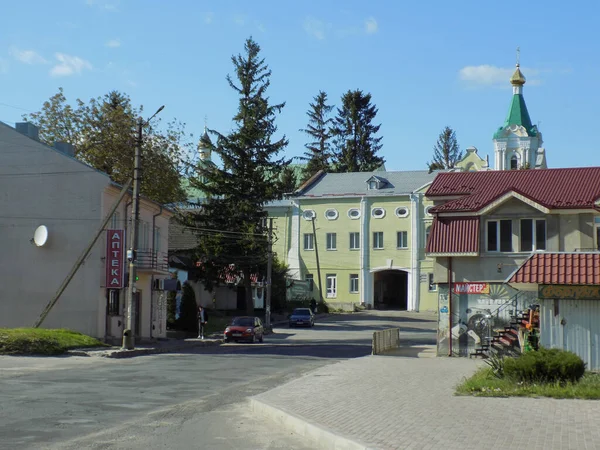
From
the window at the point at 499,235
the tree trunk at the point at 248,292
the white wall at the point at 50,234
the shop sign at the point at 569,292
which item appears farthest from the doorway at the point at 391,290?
the shop sign at the point at 569,292

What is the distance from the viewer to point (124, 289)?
38.3m

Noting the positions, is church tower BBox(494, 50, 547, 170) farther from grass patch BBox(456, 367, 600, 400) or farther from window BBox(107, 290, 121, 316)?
grass patch BBox(456, 367, 600, 400)

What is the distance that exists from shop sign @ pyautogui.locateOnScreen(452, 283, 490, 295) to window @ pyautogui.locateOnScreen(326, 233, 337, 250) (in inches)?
1783

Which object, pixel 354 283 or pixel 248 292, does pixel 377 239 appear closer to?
pixel 354 283

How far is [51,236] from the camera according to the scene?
36688 millimetres

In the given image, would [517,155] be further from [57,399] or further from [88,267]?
[57,399]

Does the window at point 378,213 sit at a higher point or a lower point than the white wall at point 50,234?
higher

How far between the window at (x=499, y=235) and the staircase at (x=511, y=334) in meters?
1.94

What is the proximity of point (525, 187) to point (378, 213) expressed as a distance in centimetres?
4295

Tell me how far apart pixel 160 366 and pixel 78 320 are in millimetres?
12035

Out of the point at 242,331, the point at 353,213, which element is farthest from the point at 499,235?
the point at 353,213

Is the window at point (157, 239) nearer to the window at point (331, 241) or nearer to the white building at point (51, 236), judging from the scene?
the white building at point (51, 236)

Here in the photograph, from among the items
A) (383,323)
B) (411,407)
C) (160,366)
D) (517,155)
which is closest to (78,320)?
(160,366)

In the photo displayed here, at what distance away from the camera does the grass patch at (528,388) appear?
619 inches
